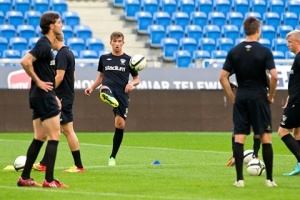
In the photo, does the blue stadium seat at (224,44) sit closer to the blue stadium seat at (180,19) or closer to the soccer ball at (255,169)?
the blue stadium seat at (180,19)

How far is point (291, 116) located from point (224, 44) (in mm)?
19372

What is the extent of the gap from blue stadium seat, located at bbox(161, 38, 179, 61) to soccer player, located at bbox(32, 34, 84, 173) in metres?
17.5

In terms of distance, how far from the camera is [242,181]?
1257 cm

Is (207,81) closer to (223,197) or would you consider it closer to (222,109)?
(222,109)

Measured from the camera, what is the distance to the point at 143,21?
33844 millimetres

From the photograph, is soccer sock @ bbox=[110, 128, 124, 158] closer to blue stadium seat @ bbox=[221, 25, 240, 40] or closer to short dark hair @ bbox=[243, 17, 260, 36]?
short dark hair @ bbox=[243, 17, 260, 36]

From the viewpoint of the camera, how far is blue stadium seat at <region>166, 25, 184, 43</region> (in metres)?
Result: 33.7

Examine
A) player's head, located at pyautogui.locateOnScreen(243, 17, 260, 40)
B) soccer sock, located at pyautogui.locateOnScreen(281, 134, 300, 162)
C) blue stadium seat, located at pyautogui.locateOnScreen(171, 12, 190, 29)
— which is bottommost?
blue stadium seat, located at pyautogui.locateOnScreen(171, 12, 190, 29)

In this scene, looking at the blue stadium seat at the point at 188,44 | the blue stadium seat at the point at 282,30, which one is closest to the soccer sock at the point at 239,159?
the blue stadium seat at the point at 188,44

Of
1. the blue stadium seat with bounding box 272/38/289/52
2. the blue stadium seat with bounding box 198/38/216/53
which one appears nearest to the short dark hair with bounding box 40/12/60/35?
the blue stadium seat with bounding box 198/38/216/53

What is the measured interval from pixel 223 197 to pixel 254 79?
193cm

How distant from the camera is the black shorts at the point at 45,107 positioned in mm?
12430

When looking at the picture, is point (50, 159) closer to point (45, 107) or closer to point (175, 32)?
point (45, 107)

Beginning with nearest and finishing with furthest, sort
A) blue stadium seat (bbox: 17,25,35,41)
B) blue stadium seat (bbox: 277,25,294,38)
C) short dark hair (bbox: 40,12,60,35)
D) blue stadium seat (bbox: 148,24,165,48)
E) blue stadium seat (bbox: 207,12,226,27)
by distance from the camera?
1. short dark hair (bbox: 40,12,60,35)
2. blue stadium seat (bbox: 17,25,35,41)
3. blue stadium seat (bbox: 148,24,165,48)
4. blue stadium seat (bbox: 207,12,226,27)
5. blue stadium seat (bbox: 277,25,294,38)
